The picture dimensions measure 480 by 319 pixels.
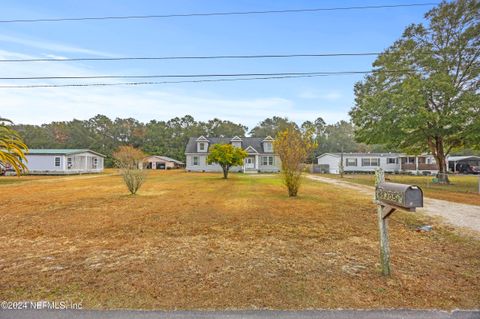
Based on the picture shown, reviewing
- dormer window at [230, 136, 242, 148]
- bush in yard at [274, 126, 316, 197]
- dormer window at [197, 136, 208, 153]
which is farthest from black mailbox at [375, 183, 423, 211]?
dormer window at [197, 136, 208, 153]

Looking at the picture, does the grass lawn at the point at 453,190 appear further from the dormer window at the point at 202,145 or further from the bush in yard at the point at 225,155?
the dormer window at the point at 202,145

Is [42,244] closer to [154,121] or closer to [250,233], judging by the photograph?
[250,233]

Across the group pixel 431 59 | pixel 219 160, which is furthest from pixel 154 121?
pixel 431 59

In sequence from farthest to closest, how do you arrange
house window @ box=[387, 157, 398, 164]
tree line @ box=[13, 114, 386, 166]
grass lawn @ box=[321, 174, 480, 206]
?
tree line @ box=[13, 114, 386, 166] < house window @ box=[387, 157, 398, 164] < grass lawn @ box=[321, 174, 480, 206]

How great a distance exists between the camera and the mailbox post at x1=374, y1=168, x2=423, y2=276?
291cm

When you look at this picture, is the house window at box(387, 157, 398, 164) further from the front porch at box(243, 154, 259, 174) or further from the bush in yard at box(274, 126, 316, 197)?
the bush in yard at box(274, 126, 316, 197)

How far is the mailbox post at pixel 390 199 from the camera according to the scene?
2908 millimetres

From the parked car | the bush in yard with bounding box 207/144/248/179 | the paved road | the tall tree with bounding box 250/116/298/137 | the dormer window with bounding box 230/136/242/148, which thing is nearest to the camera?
the paved road

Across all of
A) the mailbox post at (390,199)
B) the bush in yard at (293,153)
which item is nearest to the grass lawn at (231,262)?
the mailbox post at (390,199)

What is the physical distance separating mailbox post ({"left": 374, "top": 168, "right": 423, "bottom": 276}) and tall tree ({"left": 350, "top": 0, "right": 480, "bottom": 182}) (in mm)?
15641

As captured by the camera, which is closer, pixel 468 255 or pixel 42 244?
pixel 468 255

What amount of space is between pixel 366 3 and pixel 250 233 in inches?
389

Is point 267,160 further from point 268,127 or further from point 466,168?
point 268,127

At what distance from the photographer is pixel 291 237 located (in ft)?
18.2
